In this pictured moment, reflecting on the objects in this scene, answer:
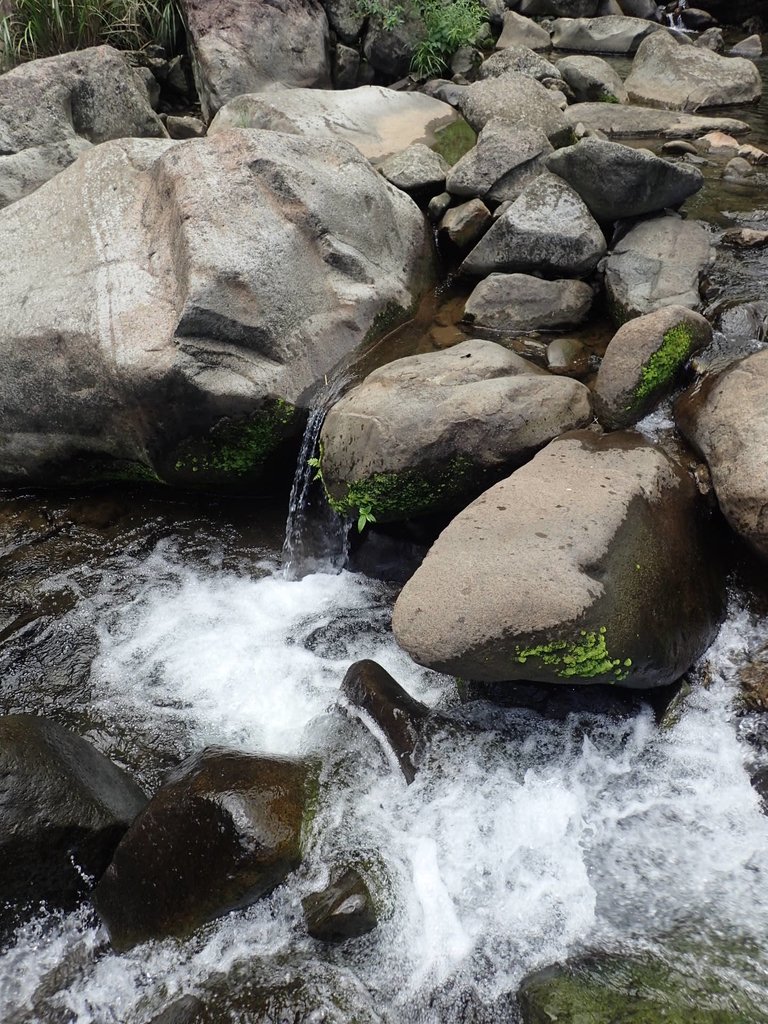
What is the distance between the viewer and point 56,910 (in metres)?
3.77

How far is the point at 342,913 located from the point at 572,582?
1897 millimetres

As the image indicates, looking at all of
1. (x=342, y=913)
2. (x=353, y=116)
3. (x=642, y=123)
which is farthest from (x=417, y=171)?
(x=342, y=913)

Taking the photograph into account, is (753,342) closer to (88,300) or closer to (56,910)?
(88,300)

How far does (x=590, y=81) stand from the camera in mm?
10867

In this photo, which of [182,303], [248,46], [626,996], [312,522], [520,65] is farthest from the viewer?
[520,65]

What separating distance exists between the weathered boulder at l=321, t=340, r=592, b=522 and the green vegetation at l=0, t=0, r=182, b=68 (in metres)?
8.31

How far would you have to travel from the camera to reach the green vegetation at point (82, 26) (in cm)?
1001

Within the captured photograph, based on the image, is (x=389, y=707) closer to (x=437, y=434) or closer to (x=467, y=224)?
(x=437, y=434)

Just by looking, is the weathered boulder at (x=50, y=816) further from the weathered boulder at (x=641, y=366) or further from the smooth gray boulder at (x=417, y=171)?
the smooth gray boulder at (x=417, y=171)

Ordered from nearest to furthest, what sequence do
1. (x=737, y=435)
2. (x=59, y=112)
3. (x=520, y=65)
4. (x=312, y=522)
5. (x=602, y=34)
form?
(x=737, y=435) → (x=312, y=522) → (x=59, y=112) → (x=520, y=65) → (x=602, y=34)

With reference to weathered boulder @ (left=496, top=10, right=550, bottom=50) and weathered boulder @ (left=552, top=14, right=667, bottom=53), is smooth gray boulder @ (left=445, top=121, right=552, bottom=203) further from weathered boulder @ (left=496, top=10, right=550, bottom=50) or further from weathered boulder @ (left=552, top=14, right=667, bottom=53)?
weathered boulder @ (left=552, top=14, right=667, bottom=53)

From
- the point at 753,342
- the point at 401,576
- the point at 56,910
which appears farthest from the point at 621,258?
the point at 56,910

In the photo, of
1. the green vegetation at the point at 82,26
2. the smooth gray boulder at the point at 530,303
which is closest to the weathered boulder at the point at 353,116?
the smooth gray boulder at the point at 530,303

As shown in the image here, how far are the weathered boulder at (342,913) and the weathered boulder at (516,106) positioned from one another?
7165 millimetres
